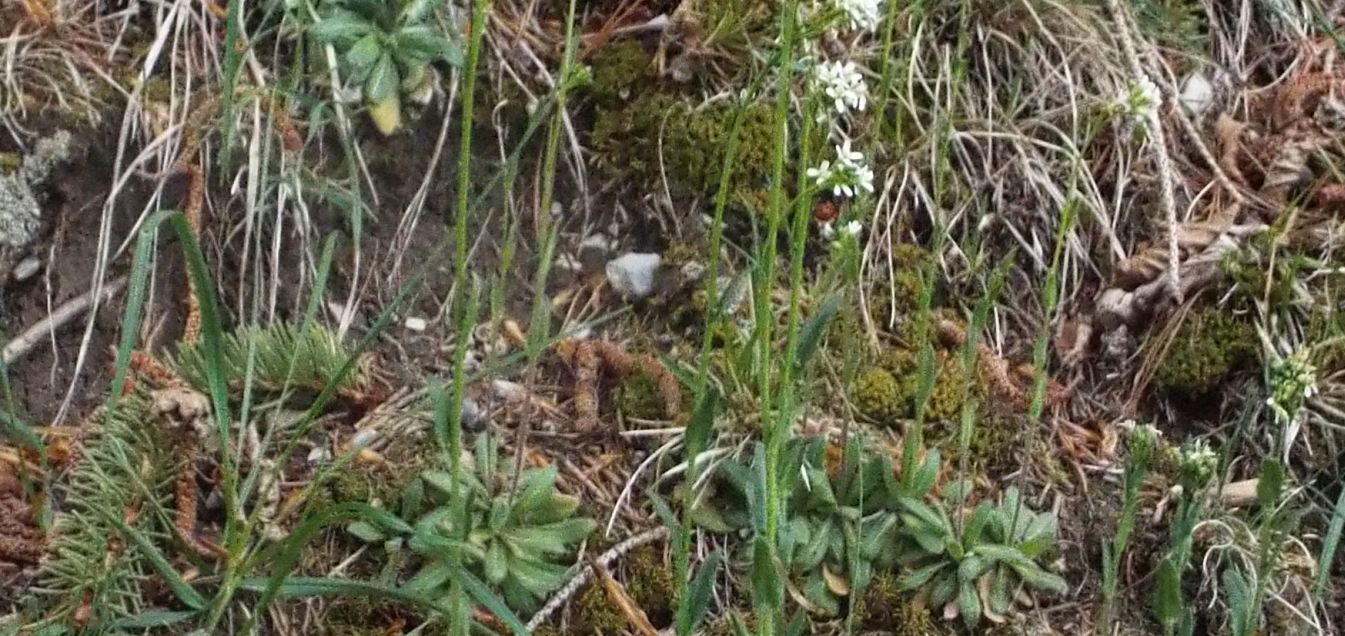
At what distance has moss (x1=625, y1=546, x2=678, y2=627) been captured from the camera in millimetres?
1836

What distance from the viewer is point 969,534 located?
1849mm

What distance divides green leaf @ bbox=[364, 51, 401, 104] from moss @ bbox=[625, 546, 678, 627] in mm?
966

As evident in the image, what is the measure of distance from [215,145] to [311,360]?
1.54 ft

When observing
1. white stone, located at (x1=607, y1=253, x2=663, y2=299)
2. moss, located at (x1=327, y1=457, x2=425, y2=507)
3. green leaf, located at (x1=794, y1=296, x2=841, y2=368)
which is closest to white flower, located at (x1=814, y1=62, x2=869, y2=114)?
green leaf, located at (x1=794, y1=296, x2=841, y2=368)

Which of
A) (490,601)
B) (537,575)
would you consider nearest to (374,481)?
(537,575)

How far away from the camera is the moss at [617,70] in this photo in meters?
2.25

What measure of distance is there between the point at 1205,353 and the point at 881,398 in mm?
619

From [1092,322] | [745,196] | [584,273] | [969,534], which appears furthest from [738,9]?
[969,534]

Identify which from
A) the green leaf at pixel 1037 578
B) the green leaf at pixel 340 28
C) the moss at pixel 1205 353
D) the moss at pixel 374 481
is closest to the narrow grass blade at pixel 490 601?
the moss at pixel 374 481

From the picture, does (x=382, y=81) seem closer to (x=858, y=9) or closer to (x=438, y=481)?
(x=438, y=481)

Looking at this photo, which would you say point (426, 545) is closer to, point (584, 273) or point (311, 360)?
point (311, 360)

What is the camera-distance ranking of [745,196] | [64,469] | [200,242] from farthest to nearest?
[745,196]
[200,242]
[64,469]

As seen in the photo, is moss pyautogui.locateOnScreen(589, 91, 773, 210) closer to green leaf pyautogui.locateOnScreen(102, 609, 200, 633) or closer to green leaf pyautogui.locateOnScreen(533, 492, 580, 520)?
green leaf pyautogui.locateOnScreen(533, 492, 580, 520)

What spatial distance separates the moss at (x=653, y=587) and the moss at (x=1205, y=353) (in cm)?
101
